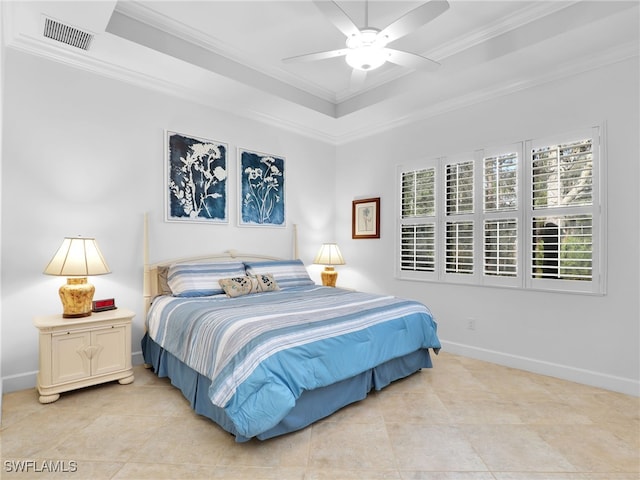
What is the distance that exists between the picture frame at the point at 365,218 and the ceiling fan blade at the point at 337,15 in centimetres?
252

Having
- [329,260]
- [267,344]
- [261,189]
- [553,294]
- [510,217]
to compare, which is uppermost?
[261,189]

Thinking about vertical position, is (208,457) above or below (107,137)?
below

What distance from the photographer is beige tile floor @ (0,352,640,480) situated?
72.2 inches

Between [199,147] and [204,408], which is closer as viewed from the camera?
[204,408]

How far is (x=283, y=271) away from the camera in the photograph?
3965mm

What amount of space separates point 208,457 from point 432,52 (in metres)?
3.65

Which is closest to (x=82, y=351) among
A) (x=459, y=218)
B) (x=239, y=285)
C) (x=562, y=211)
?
(x=239, y=285)

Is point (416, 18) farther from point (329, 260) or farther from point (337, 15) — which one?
point (329, 260)

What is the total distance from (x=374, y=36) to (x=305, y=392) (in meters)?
2.39

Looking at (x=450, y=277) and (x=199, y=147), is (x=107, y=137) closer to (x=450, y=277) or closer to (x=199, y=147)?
(x=199, y=147)

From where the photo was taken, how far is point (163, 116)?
358 cm

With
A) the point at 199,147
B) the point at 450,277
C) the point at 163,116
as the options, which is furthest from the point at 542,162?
the point at 163,116

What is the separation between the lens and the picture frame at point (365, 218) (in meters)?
4.64

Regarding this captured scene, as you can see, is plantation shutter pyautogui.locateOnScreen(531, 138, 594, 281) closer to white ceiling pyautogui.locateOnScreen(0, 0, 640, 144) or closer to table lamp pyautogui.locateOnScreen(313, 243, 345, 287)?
white ceiling pyautogui.locateOnScreen(0, 0, 640, 144)
